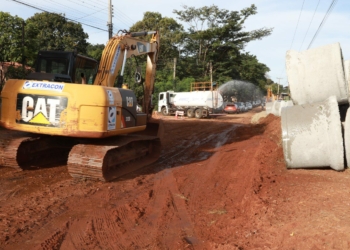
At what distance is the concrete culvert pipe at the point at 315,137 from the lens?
23.2ft

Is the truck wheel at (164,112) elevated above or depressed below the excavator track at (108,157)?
above

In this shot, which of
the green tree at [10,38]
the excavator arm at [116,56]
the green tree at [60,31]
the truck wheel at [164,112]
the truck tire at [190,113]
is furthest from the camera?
the truck wheel at [164,112]

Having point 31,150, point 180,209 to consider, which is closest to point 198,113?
point 31,150

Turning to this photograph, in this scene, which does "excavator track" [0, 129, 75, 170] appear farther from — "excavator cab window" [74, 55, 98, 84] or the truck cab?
the truck cab

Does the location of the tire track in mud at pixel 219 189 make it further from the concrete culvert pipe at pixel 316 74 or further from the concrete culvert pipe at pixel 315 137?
the concrete culvert pipe at pixel 316 74

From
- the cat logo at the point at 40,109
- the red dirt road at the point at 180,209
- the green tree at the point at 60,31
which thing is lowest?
the red dirt road at the point at 180,209

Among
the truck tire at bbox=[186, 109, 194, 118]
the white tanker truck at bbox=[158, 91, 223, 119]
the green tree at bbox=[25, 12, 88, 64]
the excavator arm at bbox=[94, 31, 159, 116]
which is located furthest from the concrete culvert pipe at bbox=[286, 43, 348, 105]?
the green tree at bbox=[25, 12, 88, 64]

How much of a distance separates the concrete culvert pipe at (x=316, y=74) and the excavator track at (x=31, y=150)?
17.8 ft

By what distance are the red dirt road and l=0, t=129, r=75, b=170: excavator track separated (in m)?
0.34

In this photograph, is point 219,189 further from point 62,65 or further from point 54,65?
point 54,65

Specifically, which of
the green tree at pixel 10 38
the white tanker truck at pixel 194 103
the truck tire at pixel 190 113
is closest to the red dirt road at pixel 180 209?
the green tree at pixel 10 38

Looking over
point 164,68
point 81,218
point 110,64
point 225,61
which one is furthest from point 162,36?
point 81,218

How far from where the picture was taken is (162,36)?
45.9 metres

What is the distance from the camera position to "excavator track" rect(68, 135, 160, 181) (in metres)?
6.62
